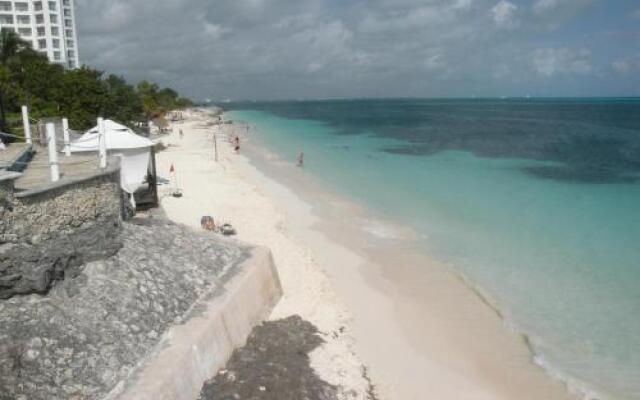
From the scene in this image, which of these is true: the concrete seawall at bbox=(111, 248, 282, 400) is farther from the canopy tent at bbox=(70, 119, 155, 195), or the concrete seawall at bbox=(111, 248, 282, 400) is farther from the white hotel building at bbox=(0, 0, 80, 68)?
the white hotel building at bbox=(0, 0, 80, 68)

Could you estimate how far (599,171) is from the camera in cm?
3638

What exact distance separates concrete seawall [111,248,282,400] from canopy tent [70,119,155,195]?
507 cm

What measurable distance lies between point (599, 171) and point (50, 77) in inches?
Answer: 1585

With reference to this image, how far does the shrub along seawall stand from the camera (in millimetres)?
7355

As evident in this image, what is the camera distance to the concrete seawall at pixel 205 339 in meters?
7.19

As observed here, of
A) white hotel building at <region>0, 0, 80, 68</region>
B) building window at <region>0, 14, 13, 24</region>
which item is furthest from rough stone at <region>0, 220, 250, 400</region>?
building window at <region>0, 14, 13, 24</region>

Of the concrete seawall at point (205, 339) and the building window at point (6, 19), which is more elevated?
the building window at point (6, 19)

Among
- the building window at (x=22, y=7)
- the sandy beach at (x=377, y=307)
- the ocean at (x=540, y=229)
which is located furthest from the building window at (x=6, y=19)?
the sandy beach at (x=377, y=307)

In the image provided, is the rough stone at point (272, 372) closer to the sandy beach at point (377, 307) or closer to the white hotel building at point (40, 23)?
the sandy beach at point (377, 307)

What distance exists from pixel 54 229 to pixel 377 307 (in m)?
7.76

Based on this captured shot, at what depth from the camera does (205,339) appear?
8.45 m

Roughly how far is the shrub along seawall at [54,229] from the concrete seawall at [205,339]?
2.16 metres

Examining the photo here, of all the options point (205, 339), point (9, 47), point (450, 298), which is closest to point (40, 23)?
point (9, 47)

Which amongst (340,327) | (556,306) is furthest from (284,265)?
(556,306)
